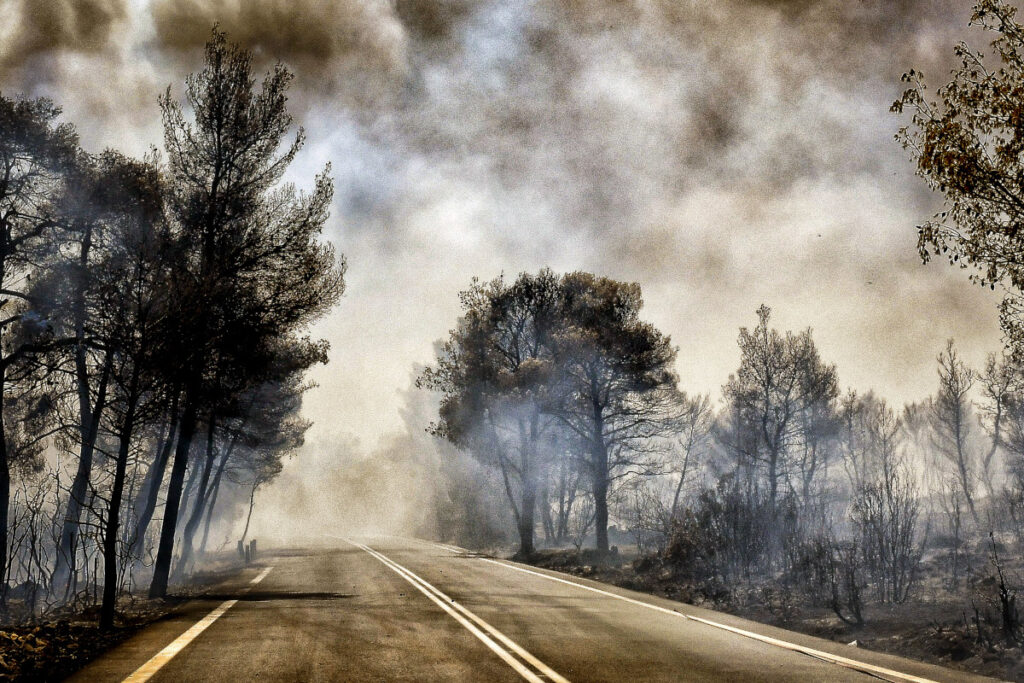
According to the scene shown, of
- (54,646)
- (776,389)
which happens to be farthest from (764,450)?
(54,646)

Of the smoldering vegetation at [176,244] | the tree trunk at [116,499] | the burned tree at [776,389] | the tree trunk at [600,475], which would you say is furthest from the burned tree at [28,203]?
the burned tree at [776,389]

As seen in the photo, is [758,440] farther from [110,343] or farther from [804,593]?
[110,343]

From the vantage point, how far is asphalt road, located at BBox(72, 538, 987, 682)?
629cm

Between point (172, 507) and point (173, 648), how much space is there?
9086 mm

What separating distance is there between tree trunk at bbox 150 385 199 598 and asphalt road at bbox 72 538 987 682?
96.4 inches

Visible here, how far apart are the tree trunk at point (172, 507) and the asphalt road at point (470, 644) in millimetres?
2448

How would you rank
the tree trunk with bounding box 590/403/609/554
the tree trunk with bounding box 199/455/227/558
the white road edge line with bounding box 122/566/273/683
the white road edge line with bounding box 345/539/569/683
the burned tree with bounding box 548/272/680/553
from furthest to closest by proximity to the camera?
1. the tree trunk with bounding box 199/455/227/558
2. the burned tree with bounding box 548/272/680/553
3. the tree trunk with bounding box 590/403/609/554
4. the white road edge line with bounding box 345/539/569/683
5. the white road edge line with bounding box 122/566/273/683

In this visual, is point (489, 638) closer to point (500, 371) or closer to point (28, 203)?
point (28, 203)

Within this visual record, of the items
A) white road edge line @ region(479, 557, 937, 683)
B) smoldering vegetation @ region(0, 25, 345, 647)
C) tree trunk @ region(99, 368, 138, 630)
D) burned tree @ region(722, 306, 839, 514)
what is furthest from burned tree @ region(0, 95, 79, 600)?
burned tree @ region(722, 306, 839, 514)

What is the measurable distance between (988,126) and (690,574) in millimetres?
11229

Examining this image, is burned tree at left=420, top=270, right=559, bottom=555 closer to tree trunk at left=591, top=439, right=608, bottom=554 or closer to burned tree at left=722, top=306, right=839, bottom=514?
tree trunk at left=591, top=439, right=608, bottom=554

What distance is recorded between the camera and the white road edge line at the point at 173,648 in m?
6.06

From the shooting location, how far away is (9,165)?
627 inches

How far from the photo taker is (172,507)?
1562cm
